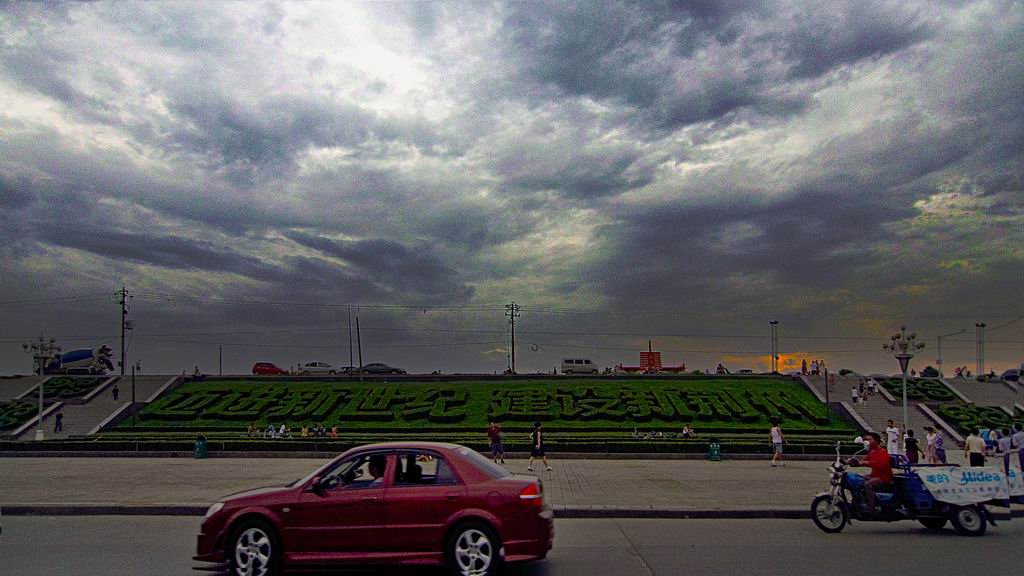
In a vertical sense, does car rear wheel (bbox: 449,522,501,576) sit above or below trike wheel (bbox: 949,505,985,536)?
above

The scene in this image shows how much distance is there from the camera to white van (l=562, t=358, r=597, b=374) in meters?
68.0

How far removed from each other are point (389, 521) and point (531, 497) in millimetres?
1702

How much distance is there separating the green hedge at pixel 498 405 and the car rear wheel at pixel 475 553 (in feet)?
108

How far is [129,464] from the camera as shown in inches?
1089

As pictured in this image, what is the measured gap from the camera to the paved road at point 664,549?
9.79m

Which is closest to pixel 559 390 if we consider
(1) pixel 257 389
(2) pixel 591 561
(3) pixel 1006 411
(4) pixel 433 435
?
(4) pixel 433 435

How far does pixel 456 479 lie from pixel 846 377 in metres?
52.7

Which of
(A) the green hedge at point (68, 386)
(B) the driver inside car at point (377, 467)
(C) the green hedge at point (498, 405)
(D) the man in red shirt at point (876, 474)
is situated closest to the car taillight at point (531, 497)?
(B) the driver inside car at point (377, 467)

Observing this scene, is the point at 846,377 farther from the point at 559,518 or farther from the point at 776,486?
the point at 559,518

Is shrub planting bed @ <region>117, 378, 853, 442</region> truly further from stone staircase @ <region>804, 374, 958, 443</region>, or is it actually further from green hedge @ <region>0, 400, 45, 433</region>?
green hedge @ <region>0, 400, 45, 433</region>

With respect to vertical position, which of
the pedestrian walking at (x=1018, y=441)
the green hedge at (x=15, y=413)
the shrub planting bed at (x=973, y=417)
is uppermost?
the pedestrian walking at (x=1018, y=441)

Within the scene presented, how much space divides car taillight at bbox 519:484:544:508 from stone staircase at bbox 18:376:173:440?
41618mm

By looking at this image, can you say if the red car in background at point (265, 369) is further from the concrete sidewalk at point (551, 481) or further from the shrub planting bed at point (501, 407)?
the concrete sidewalk at point (551, 481)

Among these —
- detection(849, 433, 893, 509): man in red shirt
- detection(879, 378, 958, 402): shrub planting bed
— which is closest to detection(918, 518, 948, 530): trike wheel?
detection(849, 433, 893, 509): man in red shirt
